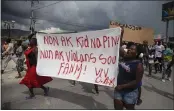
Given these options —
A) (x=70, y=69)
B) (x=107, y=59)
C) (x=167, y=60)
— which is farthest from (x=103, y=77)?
(x=167, y=60)

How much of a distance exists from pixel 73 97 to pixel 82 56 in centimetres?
159

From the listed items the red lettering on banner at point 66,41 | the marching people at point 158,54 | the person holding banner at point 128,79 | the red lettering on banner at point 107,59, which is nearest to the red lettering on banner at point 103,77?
the red lettering on banner at point 107,59

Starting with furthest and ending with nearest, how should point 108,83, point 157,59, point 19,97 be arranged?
point 157,59 < point 19,97 < point 108,83

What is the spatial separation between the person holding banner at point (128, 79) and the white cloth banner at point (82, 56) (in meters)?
0.27

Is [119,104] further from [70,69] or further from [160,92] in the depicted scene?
[160,92]

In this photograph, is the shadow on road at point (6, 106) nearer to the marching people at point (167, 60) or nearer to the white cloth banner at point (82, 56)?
the white cloth banner at point (82, 56)

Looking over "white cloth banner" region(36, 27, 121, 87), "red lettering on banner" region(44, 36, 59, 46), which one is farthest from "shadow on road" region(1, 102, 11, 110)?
"red lettering on banner" region(44, 36, 59, 46)

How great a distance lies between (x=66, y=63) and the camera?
5.46m

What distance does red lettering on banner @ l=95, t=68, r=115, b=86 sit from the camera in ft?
14.6

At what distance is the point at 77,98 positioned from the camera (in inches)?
248

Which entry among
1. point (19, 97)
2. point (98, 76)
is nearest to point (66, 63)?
point (98, 76)

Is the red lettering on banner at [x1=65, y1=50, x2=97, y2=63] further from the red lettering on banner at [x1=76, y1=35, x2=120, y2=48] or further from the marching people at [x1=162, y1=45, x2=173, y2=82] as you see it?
the marching people at [x1=162, y1=45, x2=173, y2=82]

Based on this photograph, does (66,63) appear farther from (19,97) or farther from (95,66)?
(19,97)

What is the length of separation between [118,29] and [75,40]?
1186 mm
